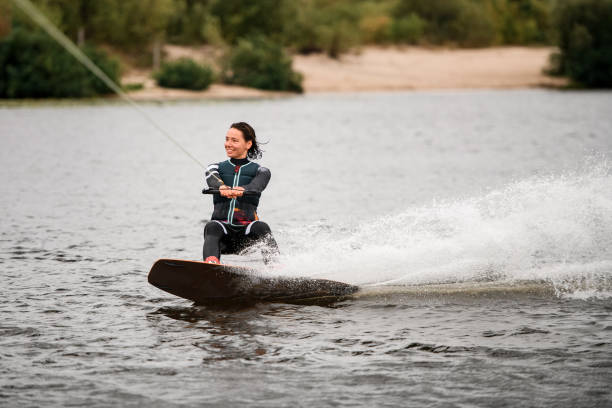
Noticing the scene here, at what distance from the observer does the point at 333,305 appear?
850 centimetres

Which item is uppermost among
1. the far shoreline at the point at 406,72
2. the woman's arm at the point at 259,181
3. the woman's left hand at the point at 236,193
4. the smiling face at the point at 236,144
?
the far shoreline at the point at 406,72

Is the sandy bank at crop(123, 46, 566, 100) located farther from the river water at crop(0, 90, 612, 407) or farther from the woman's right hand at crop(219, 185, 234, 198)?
the woman's right hand at crop(219, 185, 234, 198)

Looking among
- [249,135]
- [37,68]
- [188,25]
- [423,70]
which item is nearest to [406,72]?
[423,70]

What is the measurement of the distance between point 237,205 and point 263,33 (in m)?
67.0

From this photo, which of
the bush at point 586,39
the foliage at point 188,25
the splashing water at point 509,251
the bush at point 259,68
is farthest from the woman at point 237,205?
the bush at point 586,39

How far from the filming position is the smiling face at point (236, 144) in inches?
332

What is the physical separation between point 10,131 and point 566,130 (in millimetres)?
21498

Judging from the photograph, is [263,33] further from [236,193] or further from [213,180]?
[236,193]

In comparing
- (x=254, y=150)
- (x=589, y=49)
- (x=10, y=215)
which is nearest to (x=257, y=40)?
(x=589, y=49)

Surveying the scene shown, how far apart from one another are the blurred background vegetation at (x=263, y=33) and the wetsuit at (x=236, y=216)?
4367 cm

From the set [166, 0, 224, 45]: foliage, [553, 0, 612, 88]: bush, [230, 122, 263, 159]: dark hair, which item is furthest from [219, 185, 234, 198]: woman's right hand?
[553, 0, 612, 88]: bush

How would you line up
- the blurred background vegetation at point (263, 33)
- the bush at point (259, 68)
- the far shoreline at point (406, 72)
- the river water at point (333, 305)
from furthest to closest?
the far shoreline at point (406, 72) < the bush at point (259, 68) < the blurred background vegetation at point (263, 33) < the river water at point (333, 305)

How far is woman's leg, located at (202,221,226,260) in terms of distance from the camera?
326 inches

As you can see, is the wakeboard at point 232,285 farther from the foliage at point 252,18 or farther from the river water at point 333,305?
the foliage at point 252,18
